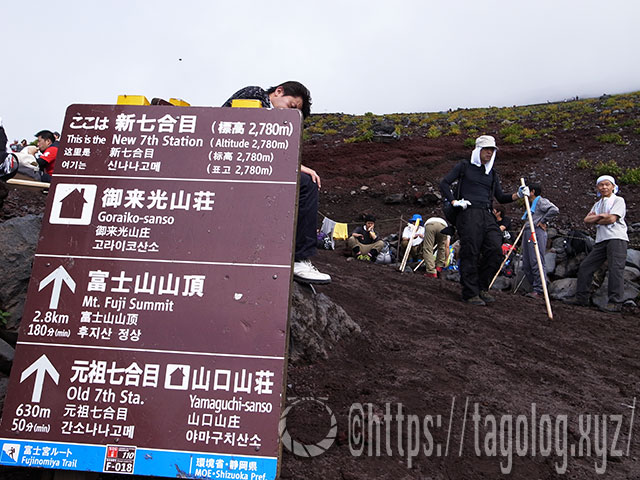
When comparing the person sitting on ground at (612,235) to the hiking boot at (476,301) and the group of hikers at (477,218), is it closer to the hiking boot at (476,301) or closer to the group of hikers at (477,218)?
the group of hikers at (477,218)

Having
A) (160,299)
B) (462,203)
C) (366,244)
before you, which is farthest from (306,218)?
(366,244)

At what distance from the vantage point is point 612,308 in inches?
291

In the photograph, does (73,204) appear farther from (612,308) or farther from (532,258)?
(532,258)

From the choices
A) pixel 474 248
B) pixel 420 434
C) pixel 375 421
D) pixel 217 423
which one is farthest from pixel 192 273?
pixel 474 248

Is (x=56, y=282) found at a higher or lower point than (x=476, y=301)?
lower

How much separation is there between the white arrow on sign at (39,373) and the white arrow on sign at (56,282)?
0.25m

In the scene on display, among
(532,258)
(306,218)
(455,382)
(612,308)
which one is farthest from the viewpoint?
(532,258)

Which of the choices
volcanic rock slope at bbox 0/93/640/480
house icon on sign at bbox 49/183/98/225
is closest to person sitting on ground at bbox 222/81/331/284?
volcanic rock slope at bbox 0/93/640/480

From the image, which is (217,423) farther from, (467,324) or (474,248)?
(474,248)

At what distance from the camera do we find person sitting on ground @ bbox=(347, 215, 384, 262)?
35.5 ft

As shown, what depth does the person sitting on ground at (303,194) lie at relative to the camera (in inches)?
140

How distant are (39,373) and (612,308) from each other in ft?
26.2

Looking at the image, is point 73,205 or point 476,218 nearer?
point 73,205

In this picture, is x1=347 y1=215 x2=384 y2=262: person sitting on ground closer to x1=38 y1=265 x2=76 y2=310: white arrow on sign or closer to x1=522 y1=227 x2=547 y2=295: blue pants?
x1=522 y1=227 x2=547 y2=295: blue pants
